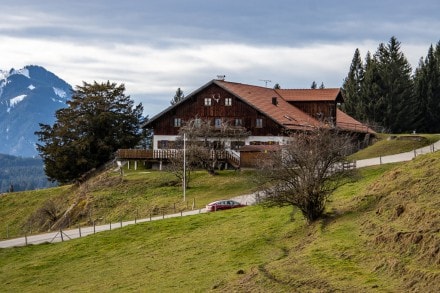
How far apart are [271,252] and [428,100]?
76764mm

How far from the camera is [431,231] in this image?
23469mm

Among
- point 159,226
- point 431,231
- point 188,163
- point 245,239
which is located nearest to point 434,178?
point 431,231

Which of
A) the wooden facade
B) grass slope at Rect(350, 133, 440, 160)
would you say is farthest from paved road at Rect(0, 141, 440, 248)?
the wooden facade

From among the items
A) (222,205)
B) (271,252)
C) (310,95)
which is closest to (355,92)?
(310,95)

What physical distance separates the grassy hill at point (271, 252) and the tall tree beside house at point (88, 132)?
35.6 metres

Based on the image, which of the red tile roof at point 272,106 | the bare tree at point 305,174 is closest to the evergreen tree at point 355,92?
the red tile roof at point 272,106

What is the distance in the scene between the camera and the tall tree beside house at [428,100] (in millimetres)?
100188

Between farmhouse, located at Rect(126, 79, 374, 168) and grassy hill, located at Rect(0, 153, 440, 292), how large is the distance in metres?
29.4

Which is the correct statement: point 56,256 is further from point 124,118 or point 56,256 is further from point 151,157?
point 124,118

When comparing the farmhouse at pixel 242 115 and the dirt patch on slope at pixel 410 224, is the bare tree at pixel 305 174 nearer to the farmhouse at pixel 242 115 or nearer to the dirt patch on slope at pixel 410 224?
the dirt patch on slope at pixel 410 224

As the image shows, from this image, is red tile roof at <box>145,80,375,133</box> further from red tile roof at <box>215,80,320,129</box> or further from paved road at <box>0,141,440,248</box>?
paved road at <box>0,141,440,248</box>

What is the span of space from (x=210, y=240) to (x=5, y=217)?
45264mm

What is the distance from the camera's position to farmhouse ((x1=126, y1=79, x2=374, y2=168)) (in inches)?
2940

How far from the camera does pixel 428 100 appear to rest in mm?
100250
